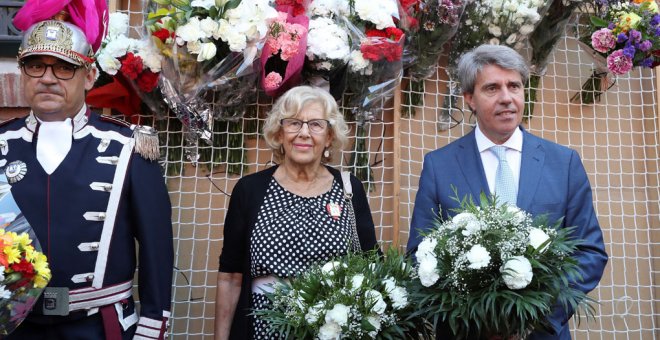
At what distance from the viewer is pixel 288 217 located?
3.32 metres

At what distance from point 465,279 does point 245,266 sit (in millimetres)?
1079

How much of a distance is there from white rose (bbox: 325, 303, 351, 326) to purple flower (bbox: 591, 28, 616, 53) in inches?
80.4

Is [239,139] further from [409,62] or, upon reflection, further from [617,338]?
[617,338]

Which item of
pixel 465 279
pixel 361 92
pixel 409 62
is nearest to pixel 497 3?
pixel 409 62

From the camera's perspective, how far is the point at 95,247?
3.02m

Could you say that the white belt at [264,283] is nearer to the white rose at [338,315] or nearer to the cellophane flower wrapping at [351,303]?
the cellophane flower wrapping at [351,303]

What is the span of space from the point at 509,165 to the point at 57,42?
1.71 m

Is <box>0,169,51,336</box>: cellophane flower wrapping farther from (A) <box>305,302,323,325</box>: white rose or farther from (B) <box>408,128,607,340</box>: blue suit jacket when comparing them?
(B) <box>408,128,607,340</box>: blue suit jacket

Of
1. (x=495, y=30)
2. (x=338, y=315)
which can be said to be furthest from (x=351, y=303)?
(x=495, y=30)

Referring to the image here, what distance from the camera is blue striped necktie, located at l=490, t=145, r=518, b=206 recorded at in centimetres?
308

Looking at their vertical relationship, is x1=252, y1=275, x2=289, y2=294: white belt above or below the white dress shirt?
below

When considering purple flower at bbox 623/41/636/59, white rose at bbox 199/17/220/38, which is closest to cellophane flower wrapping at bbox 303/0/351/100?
white rose at bbox 199/17/220/38

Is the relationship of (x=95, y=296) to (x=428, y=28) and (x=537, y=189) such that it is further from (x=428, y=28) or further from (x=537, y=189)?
(x=428, y=28)

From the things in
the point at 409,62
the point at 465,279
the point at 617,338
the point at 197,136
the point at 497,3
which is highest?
the point at 497,3
